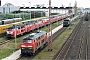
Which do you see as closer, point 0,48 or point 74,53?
point 74,53

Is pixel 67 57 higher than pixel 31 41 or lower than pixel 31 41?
lower

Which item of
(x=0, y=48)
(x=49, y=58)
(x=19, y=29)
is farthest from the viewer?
(x=19, y=29)

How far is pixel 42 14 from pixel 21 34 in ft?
300

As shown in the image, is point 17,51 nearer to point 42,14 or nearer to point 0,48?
point 0,48

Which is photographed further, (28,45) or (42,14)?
(42,14)

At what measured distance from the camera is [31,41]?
1304 inches

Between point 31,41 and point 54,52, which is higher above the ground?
point 31,41

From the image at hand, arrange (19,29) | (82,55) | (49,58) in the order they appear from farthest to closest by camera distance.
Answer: (19,29) → (82,55) → (49,58)

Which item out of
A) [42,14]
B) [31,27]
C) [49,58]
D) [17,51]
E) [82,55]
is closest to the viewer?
[49,58]

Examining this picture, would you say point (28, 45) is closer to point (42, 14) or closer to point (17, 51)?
point (17, 51)

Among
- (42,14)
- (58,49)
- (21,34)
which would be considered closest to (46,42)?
(58,49)

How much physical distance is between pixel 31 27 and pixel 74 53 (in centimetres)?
2834

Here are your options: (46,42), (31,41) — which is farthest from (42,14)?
(31,41)

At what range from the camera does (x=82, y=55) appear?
1362 inches
